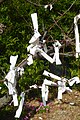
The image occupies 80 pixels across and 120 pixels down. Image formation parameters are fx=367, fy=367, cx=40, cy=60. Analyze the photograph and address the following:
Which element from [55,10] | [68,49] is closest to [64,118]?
[68,49]

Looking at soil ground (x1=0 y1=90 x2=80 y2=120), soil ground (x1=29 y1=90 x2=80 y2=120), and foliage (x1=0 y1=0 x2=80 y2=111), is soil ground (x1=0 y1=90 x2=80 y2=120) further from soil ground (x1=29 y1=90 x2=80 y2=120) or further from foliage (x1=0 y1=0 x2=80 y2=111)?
foliage (x1=0 y1=0 x2=80 y2=111)

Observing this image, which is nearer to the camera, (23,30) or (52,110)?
(52,110)

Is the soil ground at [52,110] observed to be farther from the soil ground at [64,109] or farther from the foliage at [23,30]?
the foliage at [23,30]

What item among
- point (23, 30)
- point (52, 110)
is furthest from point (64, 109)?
point (23, 30)

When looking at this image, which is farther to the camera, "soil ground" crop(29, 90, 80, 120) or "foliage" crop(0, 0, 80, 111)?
"foliage" crop(0, 0, 80, 111)

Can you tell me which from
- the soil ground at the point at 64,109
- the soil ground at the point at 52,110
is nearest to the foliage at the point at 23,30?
the soil ground at the point at 52,110

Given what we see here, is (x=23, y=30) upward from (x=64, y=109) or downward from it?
upward

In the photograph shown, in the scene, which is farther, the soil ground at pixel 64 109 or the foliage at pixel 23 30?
the foliage at pixel 23 30

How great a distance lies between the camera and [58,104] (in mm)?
5754

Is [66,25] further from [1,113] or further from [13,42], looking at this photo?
[1,113]

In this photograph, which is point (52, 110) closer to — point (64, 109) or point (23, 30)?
point (64, 109)

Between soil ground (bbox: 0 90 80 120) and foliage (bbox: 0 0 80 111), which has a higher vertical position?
foliage (bbox: 0 0 80 111)

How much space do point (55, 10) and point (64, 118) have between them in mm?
1797

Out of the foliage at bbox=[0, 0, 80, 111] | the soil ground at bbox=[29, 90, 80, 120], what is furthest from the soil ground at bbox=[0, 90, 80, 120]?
the foliage at bbox=[0, 0, 80, 111]
